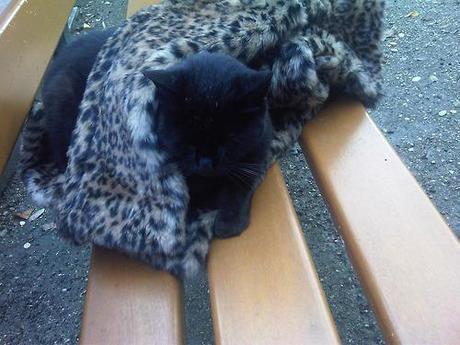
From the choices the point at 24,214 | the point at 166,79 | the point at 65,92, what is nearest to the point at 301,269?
the point at 166,79

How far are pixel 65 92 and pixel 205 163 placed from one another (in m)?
0.63

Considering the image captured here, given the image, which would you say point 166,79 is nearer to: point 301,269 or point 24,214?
point 301,269

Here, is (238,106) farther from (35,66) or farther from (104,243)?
(35,66)

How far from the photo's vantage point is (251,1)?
1.39 meters

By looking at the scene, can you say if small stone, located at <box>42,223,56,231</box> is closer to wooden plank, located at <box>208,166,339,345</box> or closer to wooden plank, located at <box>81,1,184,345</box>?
wooden plank, located at <box>81,1,184,345</box>

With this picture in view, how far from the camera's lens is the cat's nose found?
1188 millimetres

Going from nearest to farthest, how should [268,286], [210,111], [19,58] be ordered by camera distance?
[268,286] → [210,111] → [19,58]

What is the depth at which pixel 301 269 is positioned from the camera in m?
1.10

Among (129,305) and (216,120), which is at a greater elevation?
(216,120)

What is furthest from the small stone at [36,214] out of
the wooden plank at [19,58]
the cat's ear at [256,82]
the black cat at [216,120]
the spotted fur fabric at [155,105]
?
the cat's ear at [256,82]

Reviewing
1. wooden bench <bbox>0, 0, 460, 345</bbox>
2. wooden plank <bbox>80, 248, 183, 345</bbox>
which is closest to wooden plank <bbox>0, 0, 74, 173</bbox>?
wooden bench <bbox>0, 0, 460, 345</bbox>

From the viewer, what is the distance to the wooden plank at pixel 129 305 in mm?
1041

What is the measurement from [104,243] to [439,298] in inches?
27.5

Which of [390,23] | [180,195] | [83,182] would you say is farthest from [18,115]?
[390,23]
